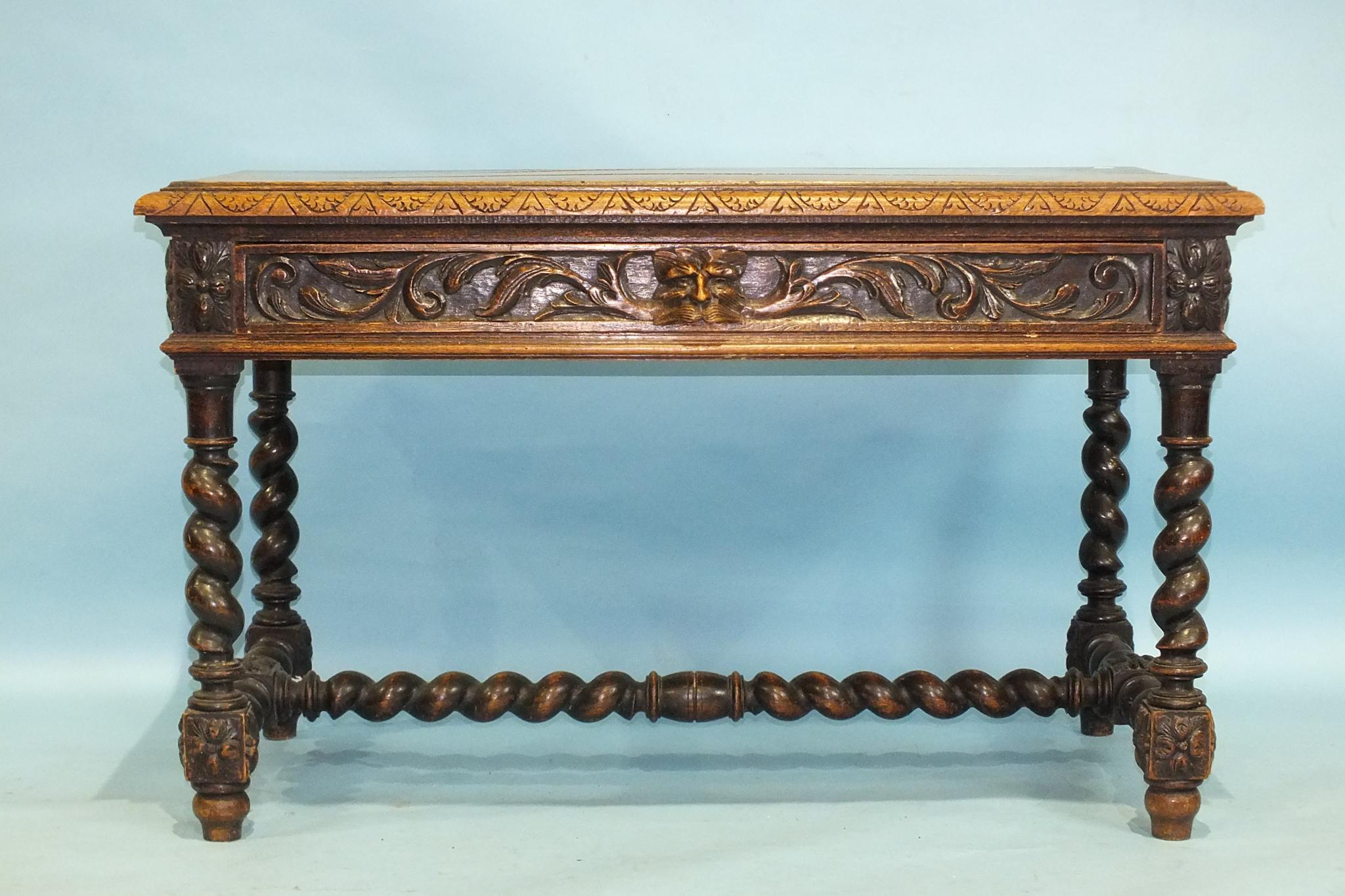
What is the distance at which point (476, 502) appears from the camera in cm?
474

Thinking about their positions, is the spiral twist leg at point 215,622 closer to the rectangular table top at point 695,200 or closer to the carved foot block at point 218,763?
the carved foot block at point 218,763

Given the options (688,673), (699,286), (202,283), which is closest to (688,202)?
(699,286)

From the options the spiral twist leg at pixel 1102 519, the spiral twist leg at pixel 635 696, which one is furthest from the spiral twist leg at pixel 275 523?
the spiral twist leg at pixel 1102 519

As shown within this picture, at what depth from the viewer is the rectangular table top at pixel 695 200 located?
10.5ft

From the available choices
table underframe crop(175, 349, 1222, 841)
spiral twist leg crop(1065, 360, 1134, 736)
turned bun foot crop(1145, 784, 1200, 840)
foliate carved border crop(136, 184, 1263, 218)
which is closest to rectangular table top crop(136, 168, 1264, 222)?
foliate carved border crop(136, 184, 1263, 218)

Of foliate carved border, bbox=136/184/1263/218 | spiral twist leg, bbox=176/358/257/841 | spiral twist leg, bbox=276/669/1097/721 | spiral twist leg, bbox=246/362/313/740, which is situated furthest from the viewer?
spiral twist leg, bbox=246/362/313/740

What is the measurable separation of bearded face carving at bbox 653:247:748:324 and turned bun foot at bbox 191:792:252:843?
4.06 ft

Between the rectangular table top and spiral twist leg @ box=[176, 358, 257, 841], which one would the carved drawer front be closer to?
the rectangular table top

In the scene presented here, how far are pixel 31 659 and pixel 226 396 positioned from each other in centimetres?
162

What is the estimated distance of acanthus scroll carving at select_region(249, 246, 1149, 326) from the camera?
10.7ft

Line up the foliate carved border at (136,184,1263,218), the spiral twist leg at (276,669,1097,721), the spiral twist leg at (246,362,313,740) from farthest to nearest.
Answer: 1. the spiral twist leg at (246,362,313,740)
2. the spiral twist leg at (276,669,1097,721)
3. the foliate carved border at (136,184,1263,218)

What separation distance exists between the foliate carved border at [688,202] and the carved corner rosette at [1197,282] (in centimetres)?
8

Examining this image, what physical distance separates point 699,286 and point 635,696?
1.03 m

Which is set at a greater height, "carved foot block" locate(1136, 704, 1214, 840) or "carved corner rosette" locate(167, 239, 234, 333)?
"carved corner rosette" locate(167, 239, 234, 333)
